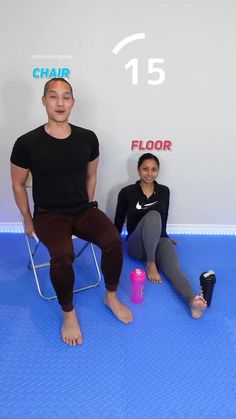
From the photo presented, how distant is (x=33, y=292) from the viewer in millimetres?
2115

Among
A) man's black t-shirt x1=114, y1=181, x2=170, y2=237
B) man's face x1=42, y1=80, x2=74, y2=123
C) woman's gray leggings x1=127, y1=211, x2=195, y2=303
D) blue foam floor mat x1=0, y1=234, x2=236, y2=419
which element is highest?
man's face x1=42, y1=80, x2=74, y2=123

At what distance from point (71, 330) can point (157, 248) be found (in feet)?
2.93

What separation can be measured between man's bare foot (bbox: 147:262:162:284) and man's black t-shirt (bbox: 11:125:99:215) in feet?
2.19

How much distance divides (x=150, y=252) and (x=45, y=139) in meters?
1.02

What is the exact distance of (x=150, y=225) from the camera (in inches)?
86.0

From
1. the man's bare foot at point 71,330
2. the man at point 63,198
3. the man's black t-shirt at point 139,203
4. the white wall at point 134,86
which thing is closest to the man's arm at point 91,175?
the man at point 63,198

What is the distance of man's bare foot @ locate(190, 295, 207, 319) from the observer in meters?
1.84

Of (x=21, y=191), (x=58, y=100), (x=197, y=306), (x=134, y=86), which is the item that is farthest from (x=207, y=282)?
(x=134, y=86)

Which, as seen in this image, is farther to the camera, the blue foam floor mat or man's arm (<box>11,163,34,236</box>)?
man's arm (<box>11,163,34,236</box>)

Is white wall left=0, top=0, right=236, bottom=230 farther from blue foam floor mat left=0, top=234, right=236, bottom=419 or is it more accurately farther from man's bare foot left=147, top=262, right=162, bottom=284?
blue foam floor mat left=0, top=234, right=236, bottom=419

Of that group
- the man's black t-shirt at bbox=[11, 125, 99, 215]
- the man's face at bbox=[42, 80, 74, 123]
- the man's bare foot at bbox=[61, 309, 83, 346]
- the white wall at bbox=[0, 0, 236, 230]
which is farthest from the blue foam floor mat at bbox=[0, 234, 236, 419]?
the man's face at bbox=[42, 80, 74, 123]

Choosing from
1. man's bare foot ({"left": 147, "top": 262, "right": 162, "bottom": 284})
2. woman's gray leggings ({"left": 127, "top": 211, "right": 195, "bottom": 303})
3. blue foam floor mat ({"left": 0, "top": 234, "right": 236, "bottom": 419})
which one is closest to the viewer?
blue foam floor mat ({"left": 0, "top": 234, "right": 236, "bottom": 419})

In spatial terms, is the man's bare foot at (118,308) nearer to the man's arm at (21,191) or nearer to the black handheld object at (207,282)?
the black handheld object at (207,282)

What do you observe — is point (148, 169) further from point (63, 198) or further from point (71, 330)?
point (71, 330)
